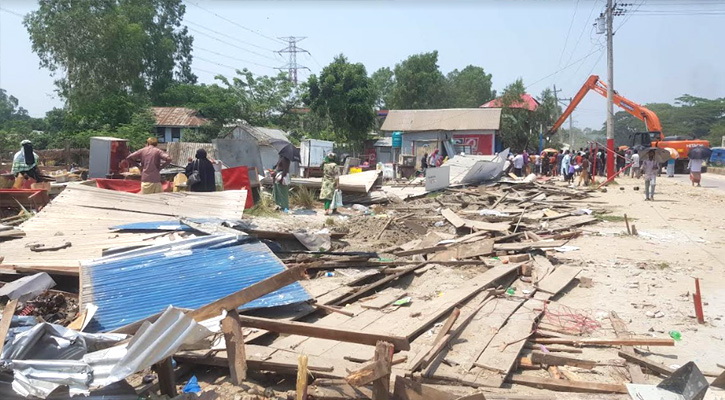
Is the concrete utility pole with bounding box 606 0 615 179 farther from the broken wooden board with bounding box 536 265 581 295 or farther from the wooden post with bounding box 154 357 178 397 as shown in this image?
the wooden post with bounding box 154 357 178 397

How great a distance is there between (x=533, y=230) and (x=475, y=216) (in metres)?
1.76

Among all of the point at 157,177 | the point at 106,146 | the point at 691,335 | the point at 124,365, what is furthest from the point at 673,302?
the point at 106,146

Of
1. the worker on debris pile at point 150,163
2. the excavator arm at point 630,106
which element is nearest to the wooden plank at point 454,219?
the worker on debris pile at point 150,163

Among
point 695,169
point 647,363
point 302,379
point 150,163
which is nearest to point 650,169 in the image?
point 695,169

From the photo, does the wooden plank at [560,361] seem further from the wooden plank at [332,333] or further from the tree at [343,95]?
the tree at [343,95]

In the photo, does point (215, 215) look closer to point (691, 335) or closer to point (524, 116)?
point (691, 335)

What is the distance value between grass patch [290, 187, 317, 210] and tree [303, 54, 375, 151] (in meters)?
21.9

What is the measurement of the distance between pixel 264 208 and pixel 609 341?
862cm

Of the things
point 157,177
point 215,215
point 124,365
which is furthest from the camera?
point 157,177

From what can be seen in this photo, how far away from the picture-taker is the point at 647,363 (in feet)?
13.3

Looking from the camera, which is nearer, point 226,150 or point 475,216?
point 475,216

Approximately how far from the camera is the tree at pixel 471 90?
5875cm

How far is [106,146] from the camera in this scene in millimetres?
12039

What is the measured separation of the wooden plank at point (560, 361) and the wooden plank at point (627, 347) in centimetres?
28
